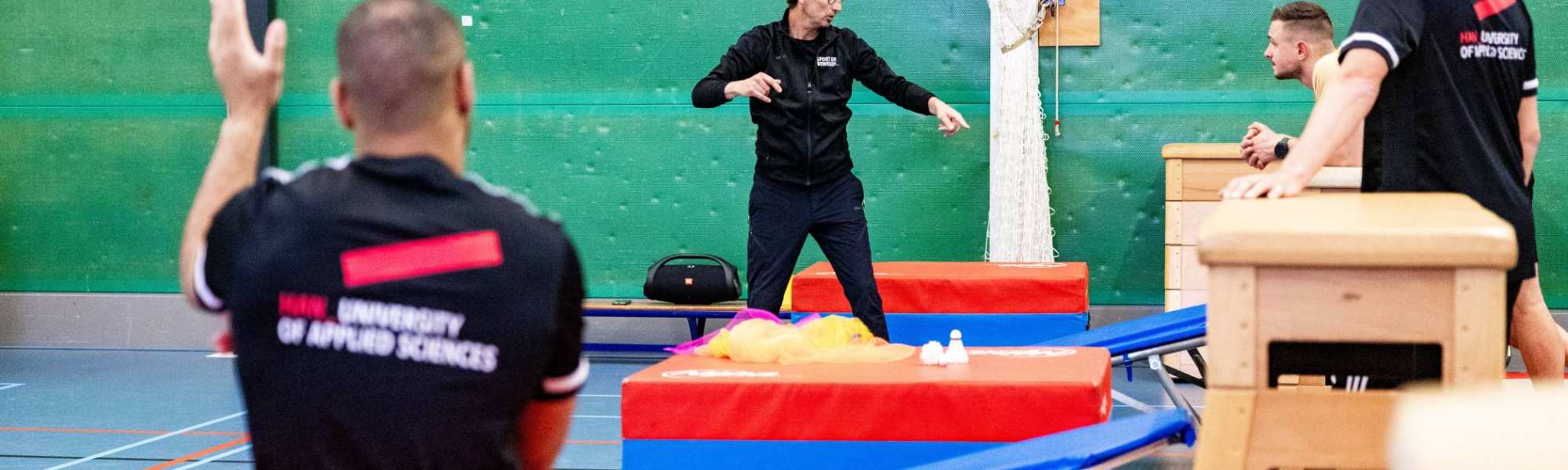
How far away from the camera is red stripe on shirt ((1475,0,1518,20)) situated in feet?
10.00

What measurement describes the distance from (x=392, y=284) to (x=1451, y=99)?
2414mm

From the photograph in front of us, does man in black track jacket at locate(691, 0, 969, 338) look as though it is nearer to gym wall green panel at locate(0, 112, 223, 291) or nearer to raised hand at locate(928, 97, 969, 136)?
raised hand at locate(928, 97, 969, 136)

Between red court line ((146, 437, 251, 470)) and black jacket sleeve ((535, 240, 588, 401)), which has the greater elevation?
black jacket sleeve ((535, 240, 588, 401))

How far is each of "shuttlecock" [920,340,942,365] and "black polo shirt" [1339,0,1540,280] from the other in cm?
136

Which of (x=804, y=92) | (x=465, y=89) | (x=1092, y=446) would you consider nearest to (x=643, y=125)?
(x=804, y=92)

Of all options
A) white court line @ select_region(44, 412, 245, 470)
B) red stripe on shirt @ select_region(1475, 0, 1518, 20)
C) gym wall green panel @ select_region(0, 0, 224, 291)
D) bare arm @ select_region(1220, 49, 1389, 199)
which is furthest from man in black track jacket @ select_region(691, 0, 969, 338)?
gym wall green panel @ select_region(0, 0, 224, 291)

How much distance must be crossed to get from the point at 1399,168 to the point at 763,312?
88.1 inches

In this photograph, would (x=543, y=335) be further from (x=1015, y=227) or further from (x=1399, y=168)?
(x=1015, y=227)

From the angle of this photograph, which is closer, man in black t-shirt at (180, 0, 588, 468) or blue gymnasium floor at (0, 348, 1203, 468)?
man in black t-shirt at (180, 0, 588, 468)

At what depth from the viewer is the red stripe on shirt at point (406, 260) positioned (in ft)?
5.25

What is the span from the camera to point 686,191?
8445 mm

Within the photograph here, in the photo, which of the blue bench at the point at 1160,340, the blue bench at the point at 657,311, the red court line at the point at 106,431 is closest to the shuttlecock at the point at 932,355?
the blue bench at the point at 1160,340

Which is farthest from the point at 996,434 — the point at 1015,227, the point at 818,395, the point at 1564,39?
the point at 1564,39

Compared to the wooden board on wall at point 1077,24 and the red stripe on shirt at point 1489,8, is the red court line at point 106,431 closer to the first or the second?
the red stripe on shirt at point 1489,8
